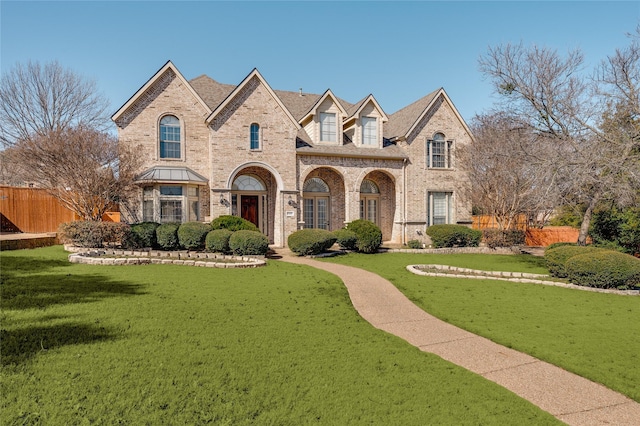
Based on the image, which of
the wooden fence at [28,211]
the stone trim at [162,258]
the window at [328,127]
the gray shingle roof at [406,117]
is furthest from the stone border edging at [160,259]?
the gray shingle roof at [406,117]

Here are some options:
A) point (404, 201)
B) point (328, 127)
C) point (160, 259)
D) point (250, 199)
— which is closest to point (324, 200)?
point (328, 127)

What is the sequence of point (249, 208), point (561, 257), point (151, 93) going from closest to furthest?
1. point (561, 257)
2. point (151, 93)
3. point (249, 208)

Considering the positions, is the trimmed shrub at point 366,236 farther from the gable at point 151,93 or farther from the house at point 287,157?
the gable at point 151,93

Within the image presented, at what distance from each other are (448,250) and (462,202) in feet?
18.8

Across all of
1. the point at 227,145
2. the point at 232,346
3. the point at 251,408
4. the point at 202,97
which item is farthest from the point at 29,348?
the point at 202,97

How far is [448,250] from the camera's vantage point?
2072 centimetres

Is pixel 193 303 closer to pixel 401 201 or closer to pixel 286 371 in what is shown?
pixel 286 371

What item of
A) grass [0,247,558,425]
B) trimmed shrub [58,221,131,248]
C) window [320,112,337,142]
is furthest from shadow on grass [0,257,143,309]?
window [320,112,337,142]

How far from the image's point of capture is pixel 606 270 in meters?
11.3

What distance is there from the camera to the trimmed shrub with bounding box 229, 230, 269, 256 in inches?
623

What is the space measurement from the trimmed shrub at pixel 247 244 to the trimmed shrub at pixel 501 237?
13554 mm

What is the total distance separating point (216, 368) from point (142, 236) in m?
13.6

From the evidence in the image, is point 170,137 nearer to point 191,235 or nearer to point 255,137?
point 255,137

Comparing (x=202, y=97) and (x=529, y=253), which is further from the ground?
(x=202, y=97)
